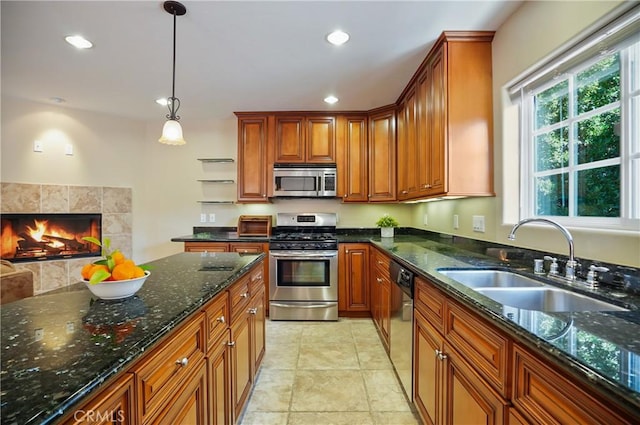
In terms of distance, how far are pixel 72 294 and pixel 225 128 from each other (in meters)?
3.13

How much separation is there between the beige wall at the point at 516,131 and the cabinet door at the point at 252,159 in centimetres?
230

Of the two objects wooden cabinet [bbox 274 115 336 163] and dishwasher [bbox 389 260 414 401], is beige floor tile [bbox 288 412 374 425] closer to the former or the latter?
dishwasher [bbox 389 260 414 401]

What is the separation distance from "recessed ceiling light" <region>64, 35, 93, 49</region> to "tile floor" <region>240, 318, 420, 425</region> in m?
2.76

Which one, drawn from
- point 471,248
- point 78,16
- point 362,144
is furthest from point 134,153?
point 471,248

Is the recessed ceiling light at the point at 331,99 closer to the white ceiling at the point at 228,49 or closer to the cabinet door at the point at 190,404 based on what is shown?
the white ceiling at the point at 228,49

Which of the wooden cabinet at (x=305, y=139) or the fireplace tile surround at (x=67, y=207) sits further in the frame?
the wooden cabinet at (x=305, y=139)

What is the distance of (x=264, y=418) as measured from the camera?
1719 millimetres

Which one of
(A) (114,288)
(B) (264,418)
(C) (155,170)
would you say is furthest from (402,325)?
(C) (155,170)

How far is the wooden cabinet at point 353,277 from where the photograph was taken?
323 cm

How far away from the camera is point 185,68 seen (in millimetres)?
2459

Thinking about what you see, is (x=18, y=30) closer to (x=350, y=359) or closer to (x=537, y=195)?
(x=350, y=359)

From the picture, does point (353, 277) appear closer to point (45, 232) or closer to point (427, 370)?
point (427, 370)

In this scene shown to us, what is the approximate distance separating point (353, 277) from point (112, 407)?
2.74 m

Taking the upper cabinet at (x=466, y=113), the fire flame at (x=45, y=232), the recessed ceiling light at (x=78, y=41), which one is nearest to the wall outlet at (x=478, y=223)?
the upper cabinet at (x=466, y=113)
